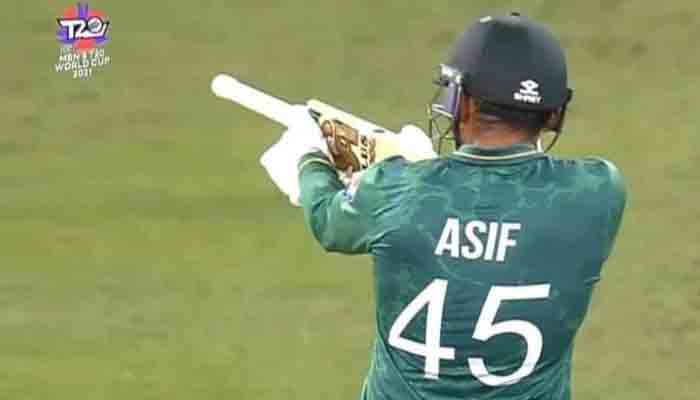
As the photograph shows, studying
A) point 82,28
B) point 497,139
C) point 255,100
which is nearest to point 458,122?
point 497,139

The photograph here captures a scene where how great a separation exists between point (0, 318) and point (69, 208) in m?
0.86

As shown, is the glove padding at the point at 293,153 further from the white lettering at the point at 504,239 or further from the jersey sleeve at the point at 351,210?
the white lettering at the point at 504,239

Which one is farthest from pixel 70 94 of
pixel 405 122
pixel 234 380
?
pixel 234 380

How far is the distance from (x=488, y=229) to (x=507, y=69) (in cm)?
26

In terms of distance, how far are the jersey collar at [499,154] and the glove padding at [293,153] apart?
365 millimetres

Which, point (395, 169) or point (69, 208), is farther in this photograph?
point (69, 208)

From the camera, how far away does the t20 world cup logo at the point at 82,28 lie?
7.58 metres

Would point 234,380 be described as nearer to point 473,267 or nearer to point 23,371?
point 23,371

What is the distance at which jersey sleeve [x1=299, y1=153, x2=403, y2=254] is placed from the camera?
2.56 m

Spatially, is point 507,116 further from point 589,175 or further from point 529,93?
point 589,175

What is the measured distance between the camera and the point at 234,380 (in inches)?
198

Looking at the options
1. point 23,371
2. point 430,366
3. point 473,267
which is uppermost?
point 473,267

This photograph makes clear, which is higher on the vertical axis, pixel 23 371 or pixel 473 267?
pixel 473 267

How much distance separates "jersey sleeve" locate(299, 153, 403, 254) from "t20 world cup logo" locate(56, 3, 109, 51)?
5.05m
